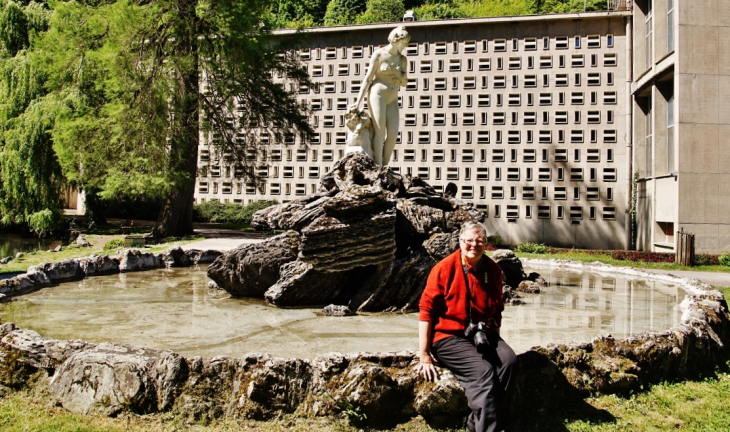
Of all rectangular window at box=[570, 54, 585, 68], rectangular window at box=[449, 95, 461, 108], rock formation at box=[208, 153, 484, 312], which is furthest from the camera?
rectangular window at box=[449, 95, 461, 108]

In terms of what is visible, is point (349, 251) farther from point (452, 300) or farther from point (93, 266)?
point (93, 266)

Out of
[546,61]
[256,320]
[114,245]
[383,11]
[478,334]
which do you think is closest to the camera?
[478,334]

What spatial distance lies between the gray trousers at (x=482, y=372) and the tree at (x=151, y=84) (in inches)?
665

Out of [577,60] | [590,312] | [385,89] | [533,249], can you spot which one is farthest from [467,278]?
[577,60]

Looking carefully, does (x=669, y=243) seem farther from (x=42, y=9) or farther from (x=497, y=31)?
(x=42, y=9)

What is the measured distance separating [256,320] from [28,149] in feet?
64.6

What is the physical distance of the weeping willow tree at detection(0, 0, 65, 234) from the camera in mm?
22031

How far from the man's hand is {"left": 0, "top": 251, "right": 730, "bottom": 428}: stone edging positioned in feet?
0.20

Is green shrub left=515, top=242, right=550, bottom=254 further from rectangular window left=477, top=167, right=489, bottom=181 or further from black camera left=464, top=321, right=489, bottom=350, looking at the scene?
black camera left=464, top=321, right=489, bottom=350

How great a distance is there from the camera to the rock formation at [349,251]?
757 cm

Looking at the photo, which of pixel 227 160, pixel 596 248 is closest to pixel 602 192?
pixel 596 248

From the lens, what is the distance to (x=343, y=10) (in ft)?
181

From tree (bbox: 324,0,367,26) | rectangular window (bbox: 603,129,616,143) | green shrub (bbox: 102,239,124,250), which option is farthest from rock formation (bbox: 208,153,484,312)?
tree (bbox: 324,0,367,26)

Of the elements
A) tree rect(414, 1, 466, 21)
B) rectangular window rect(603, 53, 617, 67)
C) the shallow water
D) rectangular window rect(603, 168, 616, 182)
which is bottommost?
the shallow water
